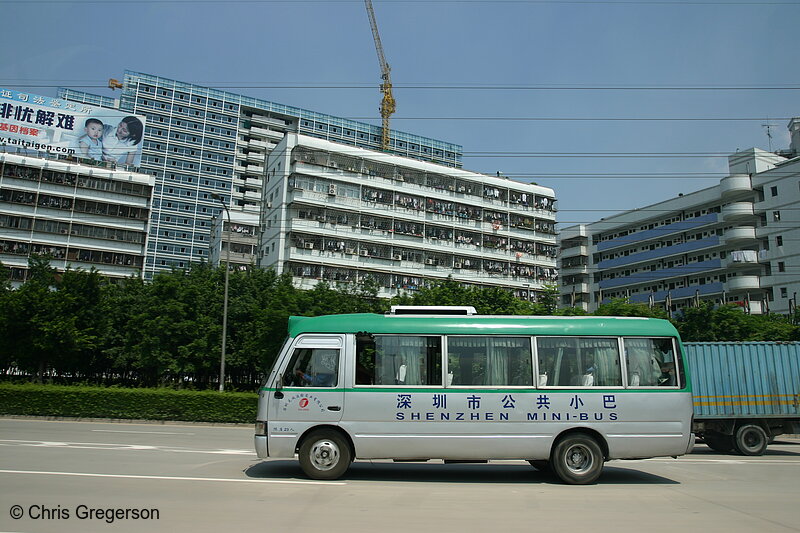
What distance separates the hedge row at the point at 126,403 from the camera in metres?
25.2

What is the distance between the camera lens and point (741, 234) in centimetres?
5400

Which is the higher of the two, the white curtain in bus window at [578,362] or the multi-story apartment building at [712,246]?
the multi-story apartment building at [712,246]

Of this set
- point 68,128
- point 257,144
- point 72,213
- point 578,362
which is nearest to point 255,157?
point 257,144

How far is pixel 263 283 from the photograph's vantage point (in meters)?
37.1

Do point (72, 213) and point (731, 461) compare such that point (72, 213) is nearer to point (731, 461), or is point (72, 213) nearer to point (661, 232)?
point (731, 461)

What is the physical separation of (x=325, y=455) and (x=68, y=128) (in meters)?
55.0

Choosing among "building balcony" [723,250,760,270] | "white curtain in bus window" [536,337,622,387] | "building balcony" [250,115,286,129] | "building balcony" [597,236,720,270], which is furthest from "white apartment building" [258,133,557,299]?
"white curtain in bus window" [536,337,622,387]

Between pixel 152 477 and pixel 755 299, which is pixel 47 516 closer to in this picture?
pixel 152 477

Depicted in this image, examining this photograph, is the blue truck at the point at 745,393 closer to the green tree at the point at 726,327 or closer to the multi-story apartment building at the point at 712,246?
the green tree at the point at 726,327

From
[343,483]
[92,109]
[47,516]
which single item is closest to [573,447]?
[343,483]

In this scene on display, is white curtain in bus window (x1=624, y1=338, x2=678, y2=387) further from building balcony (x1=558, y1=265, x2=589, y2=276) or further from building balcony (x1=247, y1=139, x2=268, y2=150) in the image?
building balcony (x1=247, y1=139, x2=268, y2=150)

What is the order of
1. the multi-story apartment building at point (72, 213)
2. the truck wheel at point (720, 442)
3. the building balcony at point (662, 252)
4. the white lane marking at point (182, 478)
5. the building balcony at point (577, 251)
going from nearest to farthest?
the white lane marking at point (182, 478) < the truck wheel at point (720, 442) < the multi-story apartment building at point (72, 213) < the building balcony at point (662, 252) < the building balcony at point (577, 251)

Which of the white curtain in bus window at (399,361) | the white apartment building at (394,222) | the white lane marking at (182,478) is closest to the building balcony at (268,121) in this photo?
the white apartment building at (394,222)

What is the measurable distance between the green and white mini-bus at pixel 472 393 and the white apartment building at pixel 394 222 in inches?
1572
